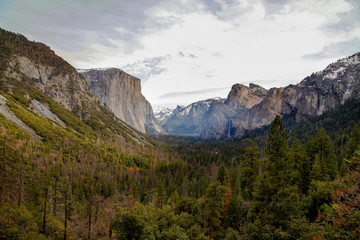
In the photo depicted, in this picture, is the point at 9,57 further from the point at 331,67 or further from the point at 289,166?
the point at 331,67

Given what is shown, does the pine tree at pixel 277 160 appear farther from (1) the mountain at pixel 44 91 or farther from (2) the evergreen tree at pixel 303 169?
(1) the mountain at pixel 44 91

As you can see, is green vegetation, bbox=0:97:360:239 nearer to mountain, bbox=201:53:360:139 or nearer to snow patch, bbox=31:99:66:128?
snow patch, bbox=31:99:66:128

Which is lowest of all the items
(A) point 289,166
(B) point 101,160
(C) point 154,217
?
(B) point 101,160

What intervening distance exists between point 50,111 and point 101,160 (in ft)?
183

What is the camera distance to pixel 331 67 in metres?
161

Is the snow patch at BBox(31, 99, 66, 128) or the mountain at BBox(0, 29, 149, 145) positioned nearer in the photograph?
the mountain at BBox(0, 29, 149, 145)

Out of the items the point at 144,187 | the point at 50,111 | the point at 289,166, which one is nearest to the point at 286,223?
the point at 289,166

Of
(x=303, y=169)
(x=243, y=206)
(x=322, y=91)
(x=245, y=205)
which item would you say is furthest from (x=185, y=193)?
(x=322, y=91)

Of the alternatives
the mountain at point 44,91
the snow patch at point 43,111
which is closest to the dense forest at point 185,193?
the mountain at point 44,91

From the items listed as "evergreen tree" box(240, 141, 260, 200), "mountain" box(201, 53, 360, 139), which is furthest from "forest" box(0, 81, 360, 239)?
"mountain" box(201, 53, 360, 139)

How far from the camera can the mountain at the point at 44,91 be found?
9906 cm

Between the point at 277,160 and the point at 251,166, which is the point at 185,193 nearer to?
the point at 251,166

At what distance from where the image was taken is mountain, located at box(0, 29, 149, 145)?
99.1 meters

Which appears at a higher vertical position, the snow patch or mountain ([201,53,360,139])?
mountain ([201,53,360,139])
